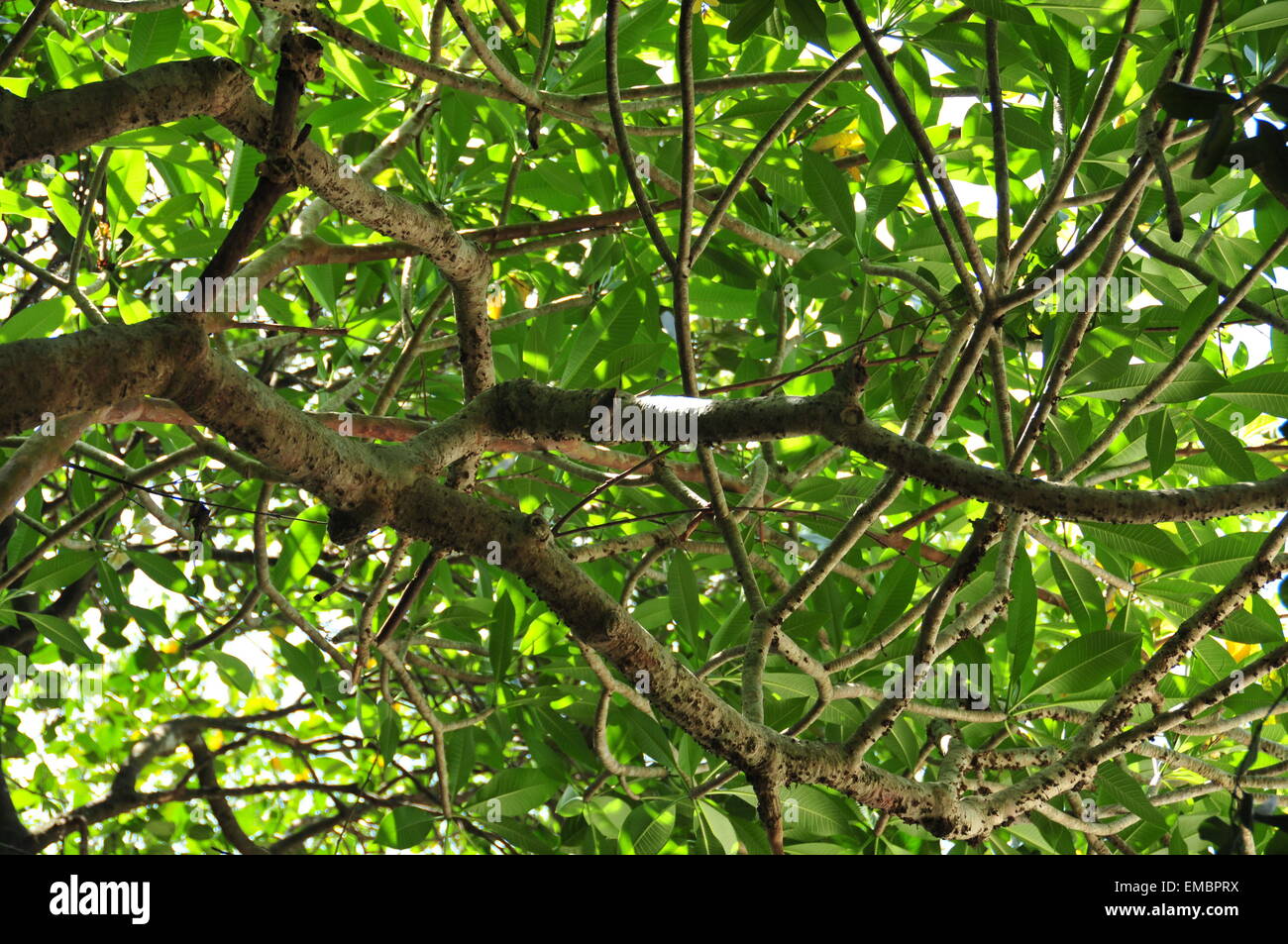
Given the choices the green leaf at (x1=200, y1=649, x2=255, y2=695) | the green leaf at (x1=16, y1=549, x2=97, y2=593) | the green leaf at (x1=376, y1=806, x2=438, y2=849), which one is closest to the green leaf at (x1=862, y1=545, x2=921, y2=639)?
the green leaf at (x1=376, y1=806, x2=438, y2=849)

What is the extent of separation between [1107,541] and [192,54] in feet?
7.28

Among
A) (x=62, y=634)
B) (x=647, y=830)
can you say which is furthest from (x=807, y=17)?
(x=62, y=634)

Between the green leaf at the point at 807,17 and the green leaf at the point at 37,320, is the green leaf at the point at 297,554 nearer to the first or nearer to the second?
the green leaf at the point at 37,320

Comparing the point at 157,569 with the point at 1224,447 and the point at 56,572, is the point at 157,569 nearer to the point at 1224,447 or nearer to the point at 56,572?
the point at 56,572

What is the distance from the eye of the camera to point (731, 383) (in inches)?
94.0

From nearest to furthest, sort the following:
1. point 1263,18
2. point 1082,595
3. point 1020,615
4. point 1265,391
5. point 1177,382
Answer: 1. point 1263,18
2. point 1177,382
3. point 1265,391
4. point 1020,615
5. point 1082,595

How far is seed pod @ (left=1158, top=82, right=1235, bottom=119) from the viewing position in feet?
3.16

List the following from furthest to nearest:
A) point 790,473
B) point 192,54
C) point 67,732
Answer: point 67,732, point 790,473, point 192,54

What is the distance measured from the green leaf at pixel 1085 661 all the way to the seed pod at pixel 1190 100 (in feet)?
4.20

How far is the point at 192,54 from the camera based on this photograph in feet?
7.53

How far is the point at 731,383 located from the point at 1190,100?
145cm
